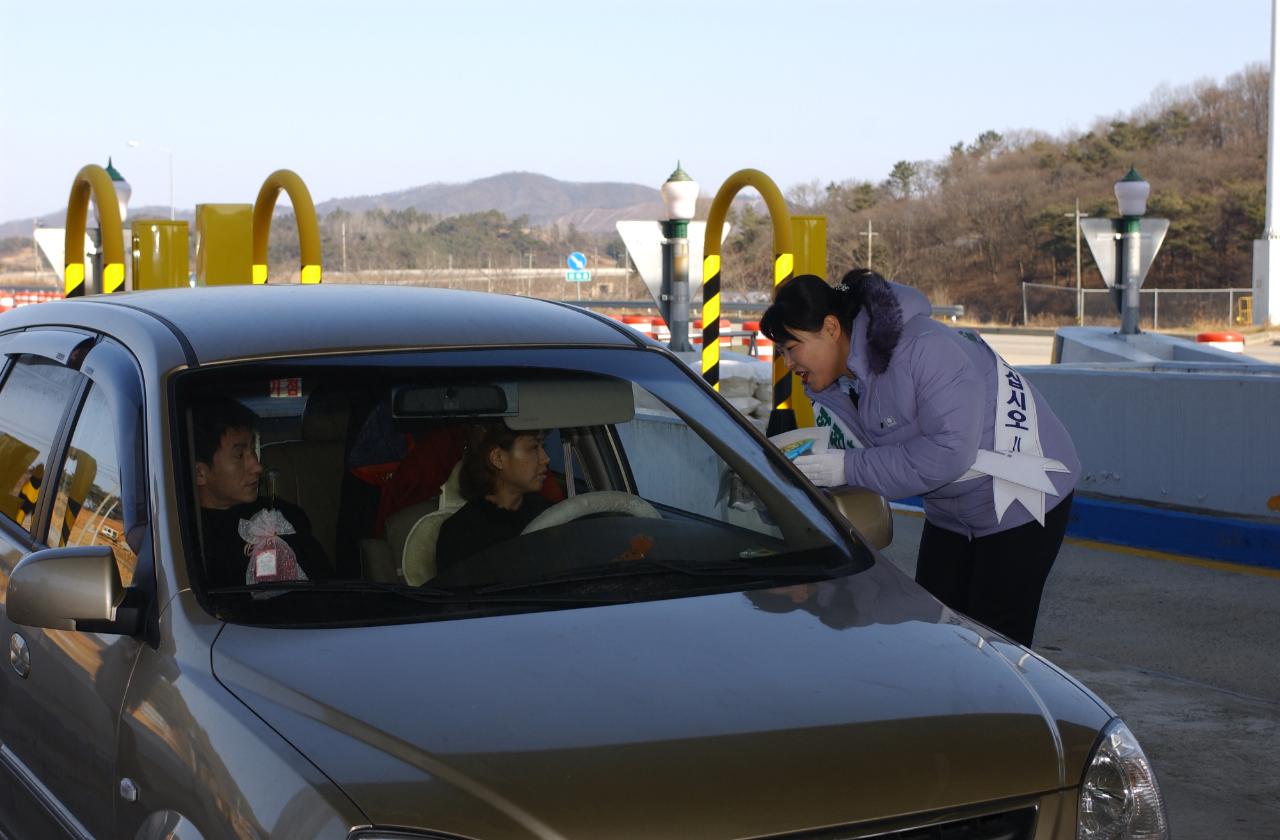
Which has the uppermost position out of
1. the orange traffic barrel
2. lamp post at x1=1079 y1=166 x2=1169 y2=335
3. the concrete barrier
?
lamp post at x1=1079 y1=166 x2=1169 y2=335

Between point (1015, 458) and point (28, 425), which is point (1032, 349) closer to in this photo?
point (1015, 458)

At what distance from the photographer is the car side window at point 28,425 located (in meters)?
3.86

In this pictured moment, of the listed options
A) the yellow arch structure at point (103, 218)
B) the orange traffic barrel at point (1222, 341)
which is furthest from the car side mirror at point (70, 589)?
the orange traffic barrel at point (1222, 341)

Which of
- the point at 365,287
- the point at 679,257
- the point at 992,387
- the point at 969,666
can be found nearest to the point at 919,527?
the point at 679,257

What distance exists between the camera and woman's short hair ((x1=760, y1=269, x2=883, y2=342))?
14.9 feet

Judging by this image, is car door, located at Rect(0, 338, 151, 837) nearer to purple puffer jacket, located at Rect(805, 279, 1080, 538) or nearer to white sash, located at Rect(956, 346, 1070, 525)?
purple puffer jacket, located at Rect(805, 279, 1080, 538)

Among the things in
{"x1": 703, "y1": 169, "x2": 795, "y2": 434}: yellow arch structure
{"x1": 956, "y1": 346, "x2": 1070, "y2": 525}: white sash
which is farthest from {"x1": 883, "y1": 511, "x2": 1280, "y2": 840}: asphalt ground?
{"x1": 703, "y1": 169, "x2": 795, "y2": 434}: yellow arch structure

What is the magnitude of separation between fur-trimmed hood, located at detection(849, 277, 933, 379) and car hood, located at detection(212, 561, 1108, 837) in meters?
1.51

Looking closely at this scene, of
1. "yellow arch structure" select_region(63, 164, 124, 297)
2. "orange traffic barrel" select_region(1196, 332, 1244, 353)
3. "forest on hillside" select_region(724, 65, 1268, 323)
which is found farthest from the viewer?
"forest on hillside" select_region(724, 65, 1268, 323)

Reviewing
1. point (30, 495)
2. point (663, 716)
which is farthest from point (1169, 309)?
point (663, 716)

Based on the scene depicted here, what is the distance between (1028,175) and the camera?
94.7 m

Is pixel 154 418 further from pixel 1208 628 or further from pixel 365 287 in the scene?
pixel 1208 628

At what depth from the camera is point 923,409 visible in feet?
14.8

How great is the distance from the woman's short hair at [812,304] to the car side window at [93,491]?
73.7 inches
